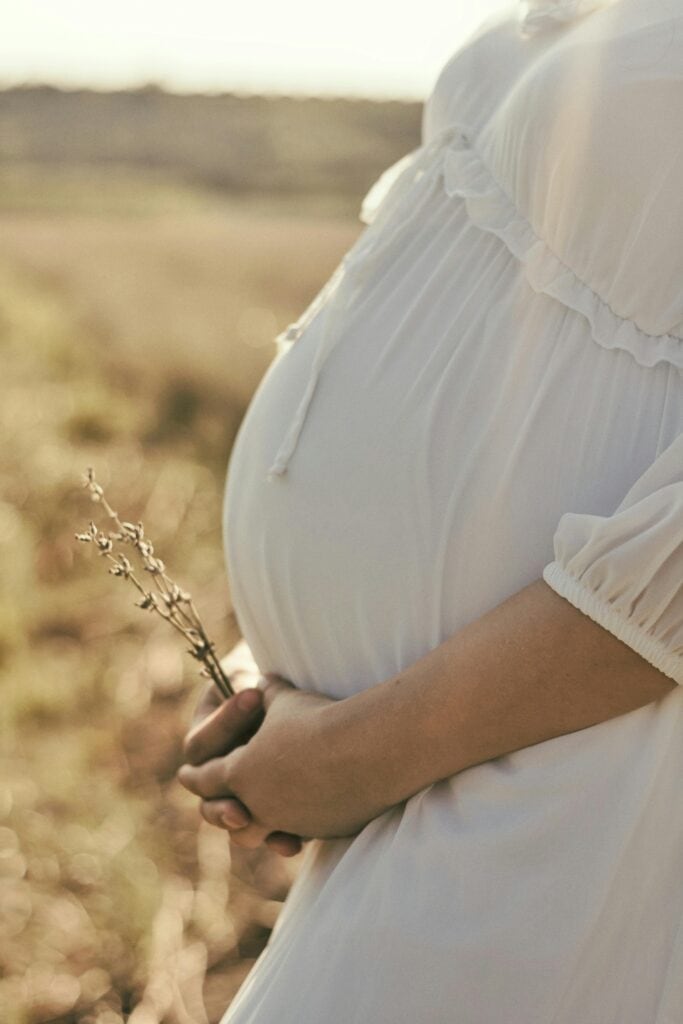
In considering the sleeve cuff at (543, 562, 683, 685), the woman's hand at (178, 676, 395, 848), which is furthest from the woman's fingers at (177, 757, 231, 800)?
the sleeve cuff at (543, 562, 683, 685)

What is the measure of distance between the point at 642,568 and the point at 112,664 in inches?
123

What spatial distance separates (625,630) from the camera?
90 cm

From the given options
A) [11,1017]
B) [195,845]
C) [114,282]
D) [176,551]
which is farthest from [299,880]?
[114,282]

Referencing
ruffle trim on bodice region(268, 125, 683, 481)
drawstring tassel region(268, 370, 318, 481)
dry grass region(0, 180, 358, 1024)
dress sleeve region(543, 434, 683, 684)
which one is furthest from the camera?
dry grass region(0, 180, 358, 1024)

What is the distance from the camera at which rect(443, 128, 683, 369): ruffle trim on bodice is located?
974mm

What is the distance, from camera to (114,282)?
9.61 m

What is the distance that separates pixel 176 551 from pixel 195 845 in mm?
1750

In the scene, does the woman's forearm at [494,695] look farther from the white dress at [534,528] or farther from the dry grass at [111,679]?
the dry grass at [111,679]

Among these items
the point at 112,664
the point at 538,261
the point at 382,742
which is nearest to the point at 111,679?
the point at 112,664

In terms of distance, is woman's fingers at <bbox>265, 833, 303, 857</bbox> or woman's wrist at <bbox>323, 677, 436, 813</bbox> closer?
woman's wrist at <bbox>323, 677, 436, 813</bbox>

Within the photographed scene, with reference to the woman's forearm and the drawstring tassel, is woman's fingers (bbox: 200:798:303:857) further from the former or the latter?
the drawstring tassel

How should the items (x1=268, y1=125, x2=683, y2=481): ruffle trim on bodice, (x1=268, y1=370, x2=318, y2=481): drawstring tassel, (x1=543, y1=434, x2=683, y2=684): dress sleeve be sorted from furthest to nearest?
(x1=268, y1=370, x2=318, y2=481): drawstring tassel
(x1=268, y1=125, x2=683, y2=481): ruffle trim on bodice
(x1=543, y1=434, x2=683, y2=684): dress sleeve

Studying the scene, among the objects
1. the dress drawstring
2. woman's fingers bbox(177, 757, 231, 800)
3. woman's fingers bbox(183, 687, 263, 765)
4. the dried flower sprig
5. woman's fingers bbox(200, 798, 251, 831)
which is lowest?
woman's fingers bbox(200, 798, 251, 831)

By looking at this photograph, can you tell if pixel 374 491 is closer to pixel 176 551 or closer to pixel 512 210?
pixel 512 210
